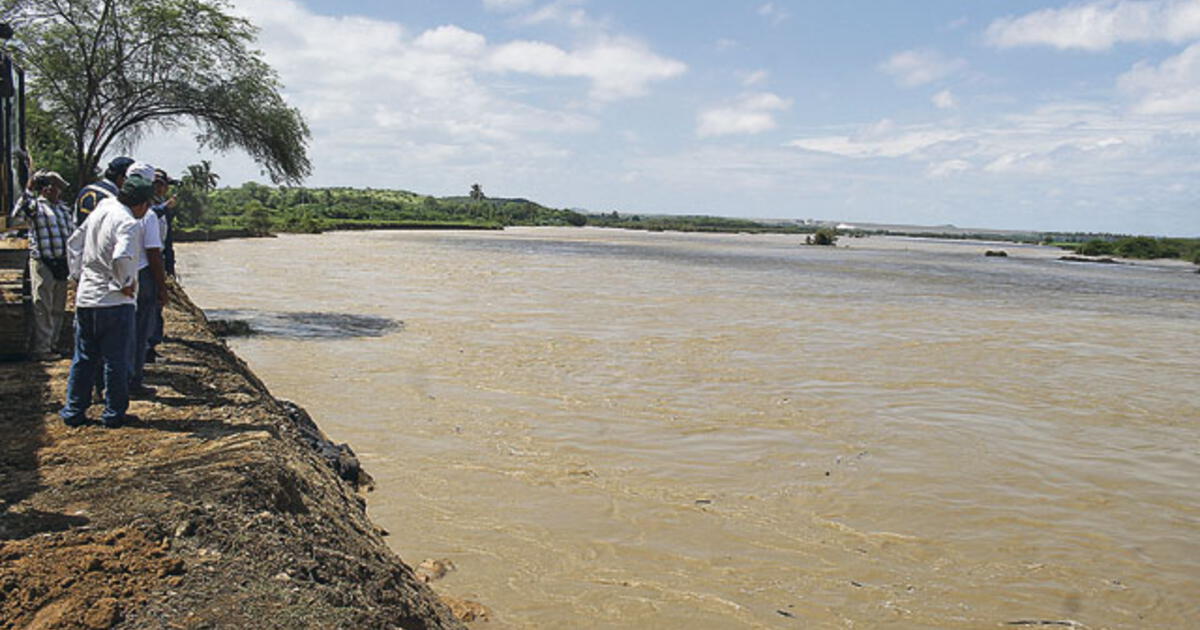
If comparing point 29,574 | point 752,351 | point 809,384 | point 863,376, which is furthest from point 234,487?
point 752,351

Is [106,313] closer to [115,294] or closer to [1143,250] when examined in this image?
[115,294]

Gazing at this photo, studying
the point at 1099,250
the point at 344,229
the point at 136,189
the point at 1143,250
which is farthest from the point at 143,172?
the point at 1099,250

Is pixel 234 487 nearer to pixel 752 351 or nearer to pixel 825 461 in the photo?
pixel 825 461

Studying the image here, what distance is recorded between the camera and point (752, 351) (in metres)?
16.8

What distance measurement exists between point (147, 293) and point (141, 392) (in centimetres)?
81

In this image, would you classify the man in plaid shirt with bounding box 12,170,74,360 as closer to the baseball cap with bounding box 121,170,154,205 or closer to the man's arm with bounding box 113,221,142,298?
the baseball cap with bounding box 121,170,154,205

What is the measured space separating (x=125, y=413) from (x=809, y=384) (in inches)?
391

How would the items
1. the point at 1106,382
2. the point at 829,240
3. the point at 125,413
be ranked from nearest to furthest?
the point at 125,413, the point at 1106,382, the point at 829,240

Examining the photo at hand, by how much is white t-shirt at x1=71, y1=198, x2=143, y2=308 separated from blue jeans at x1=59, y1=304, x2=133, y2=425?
0.27ft

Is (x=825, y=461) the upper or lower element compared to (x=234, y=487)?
lower

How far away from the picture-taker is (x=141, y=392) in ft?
22.8

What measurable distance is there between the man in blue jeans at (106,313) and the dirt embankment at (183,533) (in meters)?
0.21

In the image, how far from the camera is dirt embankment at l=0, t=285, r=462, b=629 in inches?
136

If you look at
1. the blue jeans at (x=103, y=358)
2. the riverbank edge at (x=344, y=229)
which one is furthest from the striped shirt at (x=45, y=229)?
the riverbank edge at (x=344, y=229)
